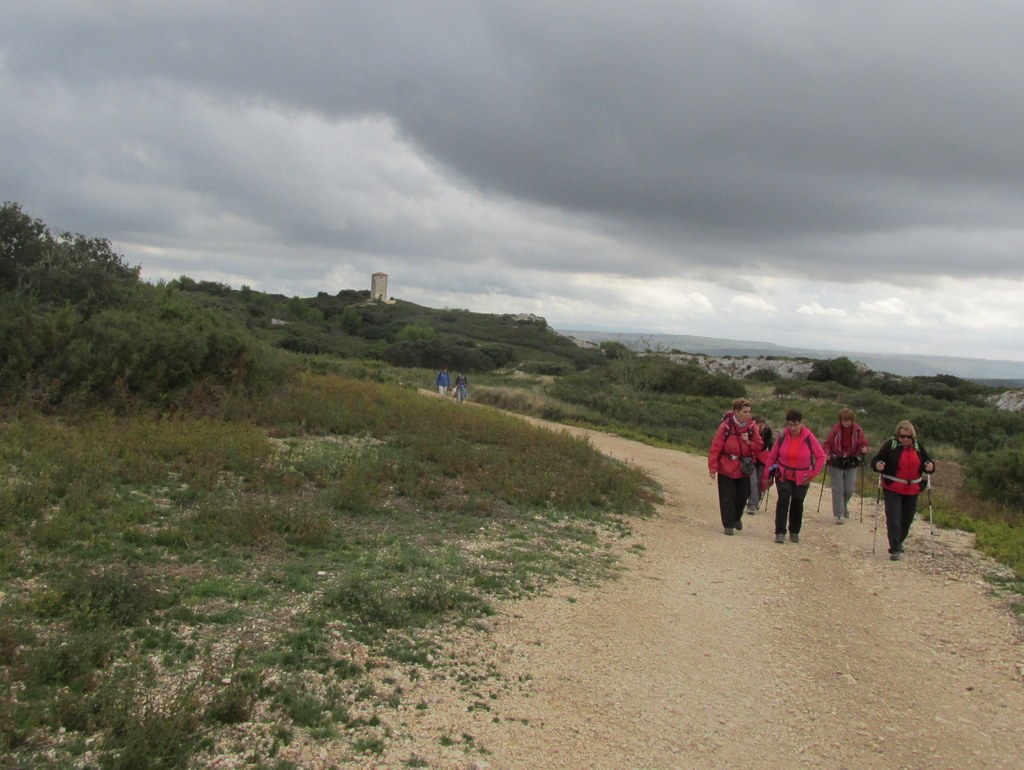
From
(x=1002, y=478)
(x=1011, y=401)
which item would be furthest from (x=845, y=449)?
(x=1011, y=401)

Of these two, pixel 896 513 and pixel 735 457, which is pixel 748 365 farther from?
pixel 896 513

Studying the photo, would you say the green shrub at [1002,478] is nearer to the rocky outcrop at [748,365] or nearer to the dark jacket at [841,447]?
the dark jacket at [841,447]

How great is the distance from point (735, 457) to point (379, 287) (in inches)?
4615

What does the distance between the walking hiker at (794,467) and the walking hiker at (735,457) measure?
352mm

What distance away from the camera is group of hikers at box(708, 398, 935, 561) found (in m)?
9.52

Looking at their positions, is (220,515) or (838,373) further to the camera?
(838,373)

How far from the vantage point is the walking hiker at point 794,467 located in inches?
402

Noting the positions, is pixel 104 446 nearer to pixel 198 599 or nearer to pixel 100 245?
pixel 198 599

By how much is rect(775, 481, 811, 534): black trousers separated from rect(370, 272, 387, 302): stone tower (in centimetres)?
11197

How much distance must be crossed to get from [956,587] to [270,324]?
64.5 metres

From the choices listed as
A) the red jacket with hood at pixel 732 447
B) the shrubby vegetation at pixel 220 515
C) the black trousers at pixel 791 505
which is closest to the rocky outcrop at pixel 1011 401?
the shrubby vegetation at pixel 220 515

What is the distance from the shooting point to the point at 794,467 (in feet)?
33.6

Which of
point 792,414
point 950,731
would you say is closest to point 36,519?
point 950,731

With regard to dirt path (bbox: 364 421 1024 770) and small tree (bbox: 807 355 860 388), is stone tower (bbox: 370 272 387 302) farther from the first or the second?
dirt path (bbox: 364 421 1024 770)
